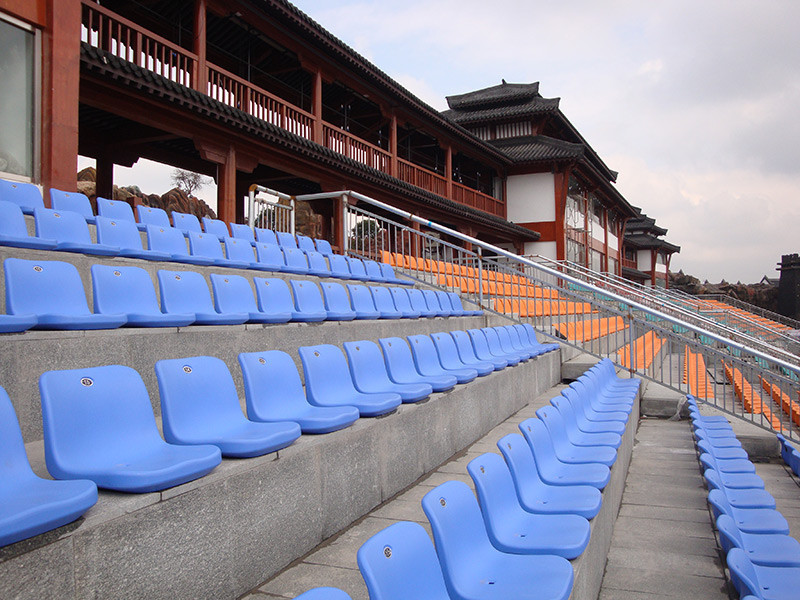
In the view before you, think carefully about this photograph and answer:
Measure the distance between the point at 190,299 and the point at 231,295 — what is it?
1.37 feet

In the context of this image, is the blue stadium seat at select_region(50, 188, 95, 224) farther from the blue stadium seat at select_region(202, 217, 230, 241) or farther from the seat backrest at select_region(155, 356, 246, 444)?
the seat backrest at select_region(155, 356, 246, 444)

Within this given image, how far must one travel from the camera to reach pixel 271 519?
2.33m

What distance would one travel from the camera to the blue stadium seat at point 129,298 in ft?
11.1

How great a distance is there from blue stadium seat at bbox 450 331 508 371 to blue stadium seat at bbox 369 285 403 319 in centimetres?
76

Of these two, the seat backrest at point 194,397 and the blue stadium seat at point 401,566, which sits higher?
the seat backrest at point 194,397

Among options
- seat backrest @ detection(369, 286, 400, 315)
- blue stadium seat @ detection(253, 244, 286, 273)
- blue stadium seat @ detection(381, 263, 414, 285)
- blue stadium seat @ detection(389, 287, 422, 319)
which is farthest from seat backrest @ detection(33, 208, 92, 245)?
Answer: blue stadium seat @ detection(381, 263, 414, 285)

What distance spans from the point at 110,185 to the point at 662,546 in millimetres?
11489

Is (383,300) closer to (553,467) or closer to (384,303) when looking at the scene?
(384,303)

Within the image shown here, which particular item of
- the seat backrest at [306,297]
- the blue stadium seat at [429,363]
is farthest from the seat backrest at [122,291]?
the blue stadium seat at [429,363]

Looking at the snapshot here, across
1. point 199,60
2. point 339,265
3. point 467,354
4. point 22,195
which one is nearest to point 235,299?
point 467,354

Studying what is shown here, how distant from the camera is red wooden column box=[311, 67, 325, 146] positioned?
12406 mm

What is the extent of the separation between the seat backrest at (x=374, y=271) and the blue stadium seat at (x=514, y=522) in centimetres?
557

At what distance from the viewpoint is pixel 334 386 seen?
11.4 feet

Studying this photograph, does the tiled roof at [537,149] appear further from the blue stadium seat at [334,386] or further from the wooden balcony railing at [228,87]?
the blue stadium seat at [334,386]
